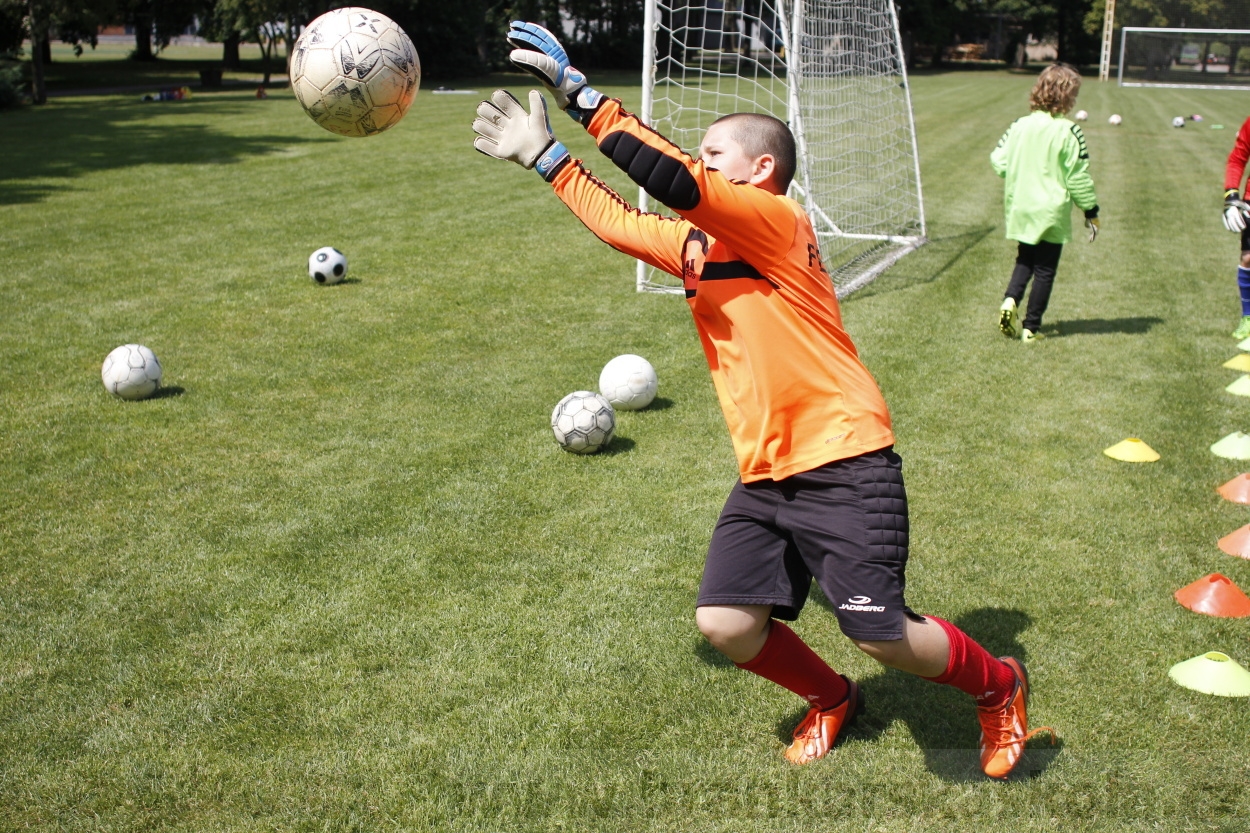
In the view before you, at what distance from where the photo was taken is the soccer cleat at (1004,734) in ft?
10.6

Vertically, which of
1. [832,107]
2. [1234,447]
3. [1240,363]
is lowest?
[1234,447]

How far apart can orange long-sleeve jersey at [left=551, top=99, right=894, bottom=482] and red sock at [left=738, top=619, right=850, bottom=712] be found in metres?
0.56

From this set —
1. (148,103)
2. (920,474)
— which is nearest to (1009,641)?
(920,474)

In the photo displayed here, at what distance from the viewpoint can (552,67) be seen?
9.37 ft

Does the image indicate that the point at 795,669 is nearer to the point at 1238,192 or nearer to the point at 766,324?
the point at 766,324

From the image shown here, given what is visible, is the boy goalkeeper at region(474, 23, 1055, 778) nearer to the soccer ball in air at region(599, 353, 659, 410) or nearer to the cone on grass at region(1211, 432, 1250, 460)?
the soccer ball in air at region(599, 353, 659, 410)

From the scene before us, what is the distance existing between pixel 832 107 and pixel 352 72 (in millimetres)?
8264

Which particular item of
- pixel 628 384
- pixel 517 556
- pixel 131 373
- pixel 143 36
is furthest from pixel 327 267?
pixel 143 36

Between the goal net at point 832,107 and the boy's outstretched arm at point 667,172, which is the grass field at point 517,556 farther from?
the boy's outstretched arm at point 667,172

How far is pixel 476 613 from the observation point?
4152mm

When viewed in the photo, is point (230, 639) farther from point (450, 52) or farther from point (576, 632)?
point (450, 52)

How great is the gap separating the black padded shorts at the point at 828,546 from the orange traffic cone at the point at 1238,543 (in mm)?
2548

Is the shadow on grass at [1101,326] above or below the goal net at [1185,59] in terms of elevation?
below

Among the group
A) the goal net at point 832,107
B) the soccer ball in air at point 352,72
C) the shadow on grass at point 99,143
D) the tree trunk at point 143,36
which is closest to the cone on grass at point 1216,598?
the soccer ball in air at point 352,72
